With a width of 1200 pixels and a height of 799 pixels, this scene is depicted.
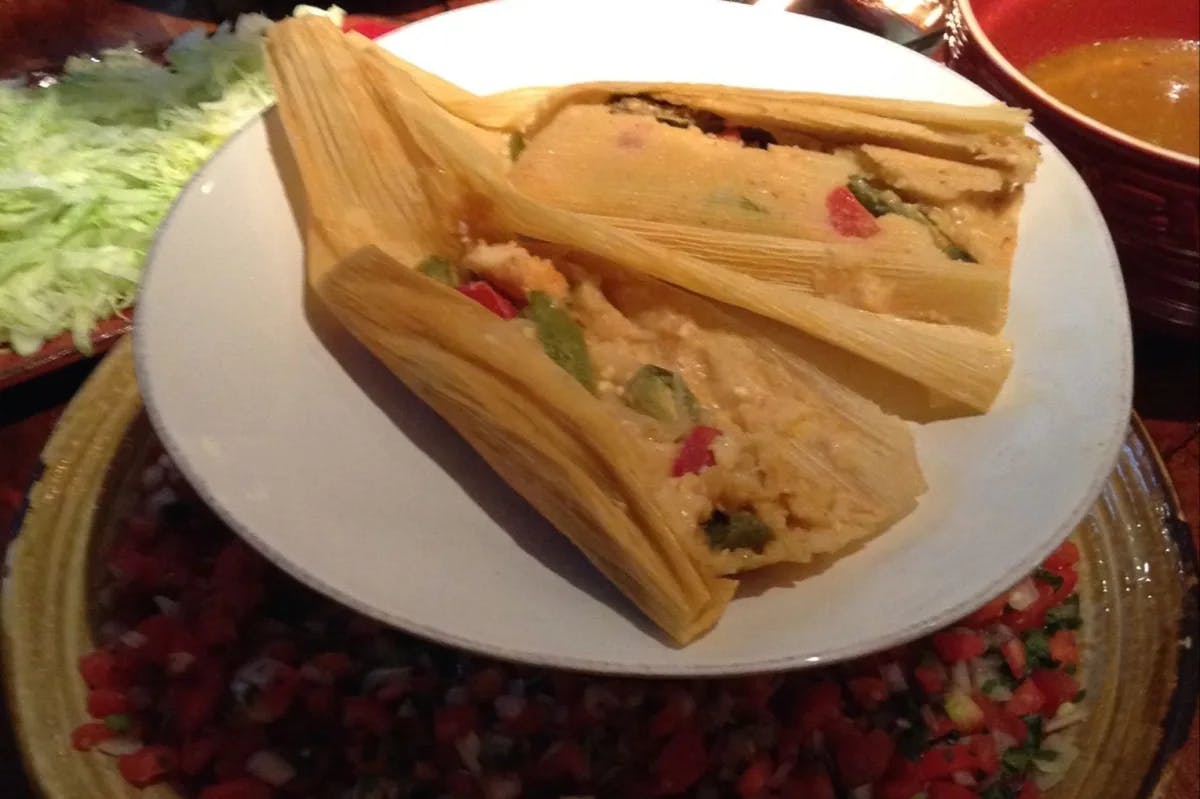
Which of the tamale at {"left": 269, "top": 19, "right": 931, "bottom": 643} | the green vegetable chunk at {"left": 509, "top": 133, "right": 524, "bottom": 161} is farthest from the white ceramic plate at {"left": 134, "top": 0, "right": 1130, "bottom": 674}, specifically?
the green vegetable chunk at {"left": 509, "top": 133, "right": 524, "bottom": 161}

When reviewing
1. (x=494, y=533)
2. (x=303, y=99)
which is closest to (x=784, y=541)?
(x=494, y=533)

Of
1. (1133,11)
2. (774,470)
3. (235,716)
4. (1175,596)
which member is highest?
(1133,11)

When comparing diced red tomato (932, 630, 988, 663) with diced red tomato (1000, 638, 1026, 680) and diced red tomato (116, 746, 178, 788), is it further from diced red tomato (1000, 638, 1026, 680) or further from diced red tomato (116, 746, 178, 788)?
diced red tomato (116, 746, 178, 788)

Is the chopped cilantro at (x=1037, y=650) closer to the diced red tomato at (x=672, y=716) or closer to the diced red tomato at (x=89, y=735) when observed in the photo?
the diced red tomato at (x=672, y=716)

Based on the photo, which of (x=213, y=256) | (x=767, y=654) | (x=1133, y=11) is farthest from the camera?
(x=1133, y=11)

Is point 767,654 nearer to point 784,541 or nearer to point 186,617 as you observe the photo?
point 784,541

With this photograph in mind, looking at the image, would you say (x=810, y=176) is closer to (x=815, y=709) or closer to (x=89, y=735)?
(x=815, y=709)

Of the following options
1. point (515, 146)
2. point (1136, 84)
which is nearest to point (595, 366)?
point (515, 146)
